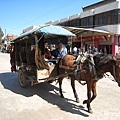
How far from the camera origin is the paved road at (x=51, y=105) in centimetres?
484

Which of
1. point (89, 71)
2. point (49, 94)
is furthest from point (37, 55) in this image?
point (89, 71)

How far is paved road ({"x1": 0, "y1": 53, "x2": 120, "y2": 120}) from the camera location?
4838 millimetres

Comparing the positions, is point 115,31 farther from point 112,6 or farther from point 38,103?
point 38,103

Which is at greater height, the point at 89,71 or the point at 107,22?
the point at 107,22

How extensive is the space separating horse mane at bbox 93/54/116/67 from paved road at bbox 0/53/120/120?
4.28 feet

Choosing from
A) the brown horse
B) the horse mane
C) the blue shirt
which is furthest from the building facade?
the horse mane

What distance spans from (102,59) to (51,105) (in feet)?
6.72

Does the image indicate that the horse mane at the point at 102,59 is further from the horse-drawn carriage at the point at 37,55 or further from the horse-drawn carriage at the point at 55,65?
the horse-drawn carriage at the point at 37,55

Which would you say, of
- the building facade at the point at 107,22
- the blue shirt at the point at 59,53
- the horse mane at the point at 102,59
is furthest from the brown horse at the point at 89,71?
the building facade at the point at 107,22

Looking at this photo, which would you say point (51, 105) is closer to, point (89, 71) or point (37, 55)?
point (89, 71)

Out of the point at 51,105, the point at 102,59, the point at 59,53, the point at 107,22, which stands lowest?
Result: the point at 51,105

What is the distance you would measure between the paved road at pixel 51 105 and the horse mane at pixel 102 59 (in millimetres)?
1305

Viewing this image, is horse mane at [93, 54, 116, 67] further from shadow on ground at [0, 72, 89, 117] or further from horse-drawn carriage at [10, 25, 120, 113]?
shadow on ground at [0, 72, 89, 117]

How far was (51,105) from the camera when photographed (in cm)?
566
